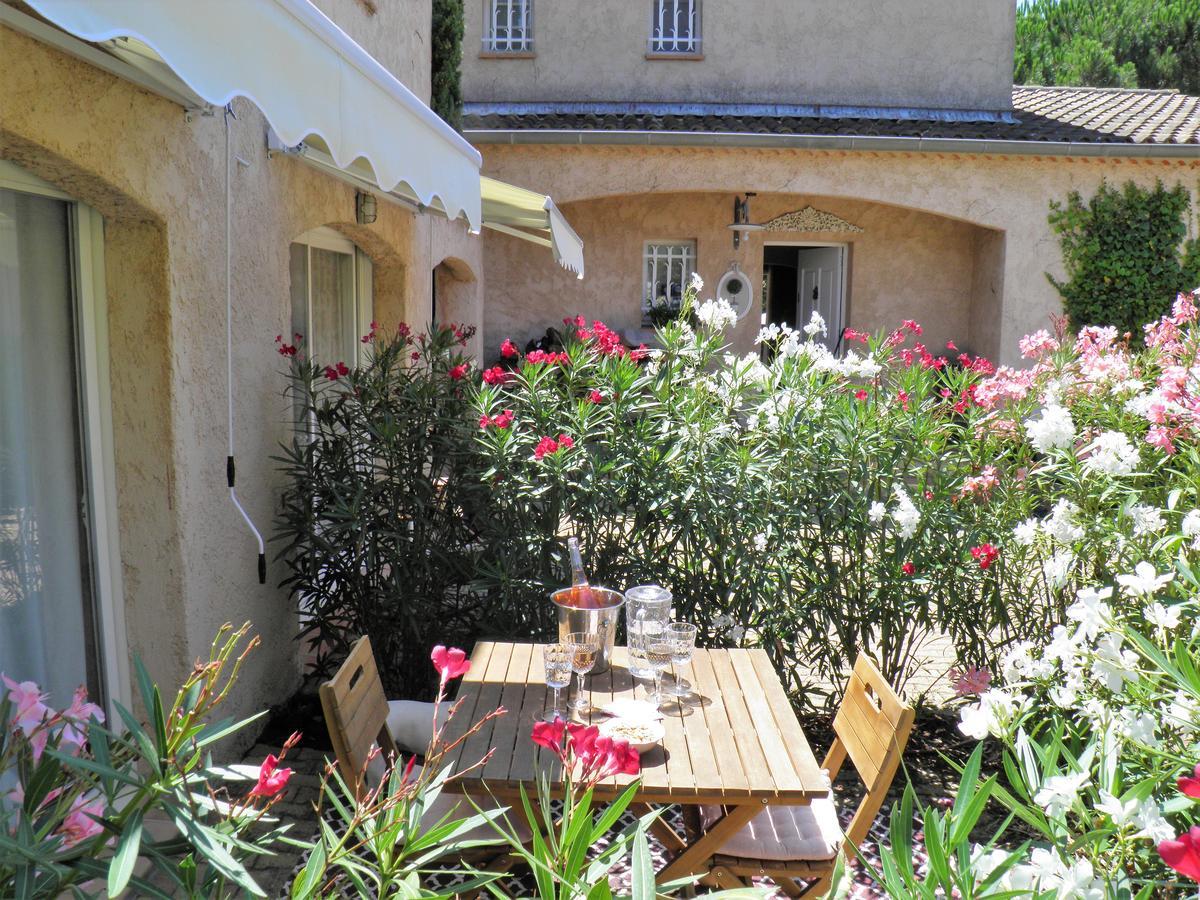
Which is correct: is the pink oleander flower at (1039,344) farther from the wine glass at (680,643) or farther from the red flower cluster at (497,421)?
the wine glass at (680,643)

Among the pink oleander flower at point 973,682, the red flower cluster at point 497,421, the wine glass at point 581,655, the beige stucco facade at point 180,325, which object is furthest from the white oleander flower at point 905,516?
the beige stucco facade at point 180,325

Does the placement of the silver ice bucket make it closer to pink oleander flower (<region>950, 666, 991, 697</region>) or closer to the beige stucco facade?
the beige stucco facade

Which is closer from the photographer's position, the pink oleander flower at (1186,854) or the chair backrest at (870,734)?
the pink oleander flower at (1186,854)

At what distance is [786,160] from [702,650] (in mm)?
9704

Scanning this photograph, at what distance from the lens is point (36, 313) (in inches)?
142

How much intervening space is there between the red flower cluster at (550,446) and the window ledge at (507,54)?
415 inches

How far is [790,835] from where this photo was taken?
3447mm

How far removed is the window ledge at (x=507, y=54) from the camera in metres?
14.3

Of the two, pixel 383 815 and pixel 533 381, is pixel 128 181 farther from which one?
pixel 383 815

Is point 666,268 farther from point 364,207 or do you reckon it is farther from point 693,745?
point 693,745

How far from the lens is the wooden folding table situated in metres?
2.98

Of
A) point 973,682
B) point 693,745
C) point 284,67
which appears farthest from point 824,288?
point 284,67

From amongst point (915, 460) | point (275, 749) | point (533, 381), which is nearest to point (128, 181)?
point (533, 381)

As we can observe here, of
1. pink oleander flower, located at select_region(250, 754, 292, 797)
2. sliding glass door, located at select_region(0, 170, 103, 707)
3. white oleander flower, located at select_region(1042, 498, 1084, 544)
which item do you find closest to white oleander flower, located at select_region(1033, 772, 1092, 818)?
pink oleander flower, located at select_region(250, 754, 292, 797)
